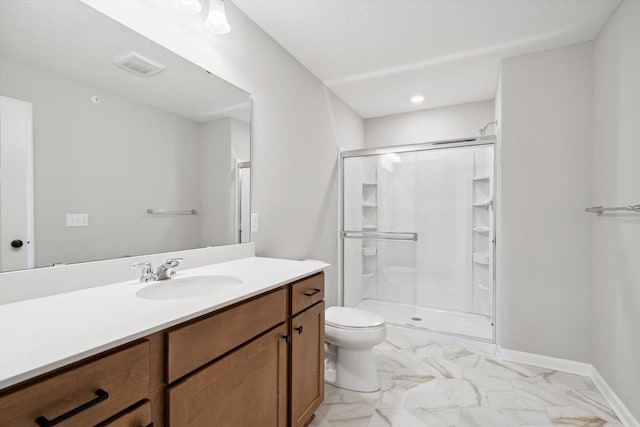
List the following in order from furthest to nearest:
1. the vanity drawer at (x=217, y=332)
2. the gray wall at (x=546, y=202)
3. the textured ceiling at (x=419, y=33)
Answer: the gray wall at (x=546, y=202), the textured ceiling at (x=419, y=33), the vanity drawer at (x=217, y=332)

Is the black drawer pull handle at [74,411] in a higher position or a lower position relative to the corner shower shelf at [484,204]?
lower

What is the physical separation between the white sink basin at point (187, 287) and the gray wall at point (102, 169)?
0.68 feet

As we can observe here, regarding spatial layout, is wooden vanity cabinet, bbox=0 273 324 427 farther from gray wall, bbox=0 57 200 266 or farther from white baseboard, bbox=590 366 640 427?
white baseboard, bbox=590 366 640 427

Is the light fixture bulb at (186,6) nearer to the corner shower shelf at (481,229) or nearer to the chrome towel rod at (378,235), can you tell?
the chrome towel rod at (378,235)

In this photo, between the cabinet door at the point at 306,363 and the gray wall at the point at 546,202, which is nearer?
the cabinet door at the point at 306,363

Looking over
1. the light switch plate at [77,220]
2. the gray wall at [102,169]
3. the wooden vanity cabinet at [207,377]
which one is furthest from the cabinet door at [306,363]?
the light switch plate at [77,220]

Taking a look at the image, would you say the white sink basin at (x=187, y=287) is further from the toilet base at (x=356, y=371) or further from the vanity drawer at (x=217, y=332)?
the toilet base at (x=356, y=371)

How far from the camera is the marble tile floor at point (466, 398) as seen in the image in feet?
5.38

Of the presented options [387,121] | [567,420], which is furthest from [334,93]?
[567,420]

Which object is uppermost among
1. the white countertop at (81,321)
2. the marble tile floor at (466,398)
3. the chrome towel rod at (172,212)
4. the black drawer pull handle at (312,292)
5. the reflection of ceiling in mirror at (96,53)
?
the reflection of ceiling in mirror at (96,53)

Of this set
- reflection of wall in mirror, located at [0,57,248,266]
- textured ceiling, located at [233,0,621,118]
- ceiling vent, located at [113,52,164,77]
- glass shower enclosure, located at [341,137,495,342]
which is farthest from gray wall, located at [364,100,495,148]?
ceiling vent, located at [113,52,164,77]

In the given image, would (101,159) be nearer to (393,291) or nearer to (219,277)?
(219,277)

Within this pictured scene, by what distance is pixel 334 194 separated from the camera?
10.0ft

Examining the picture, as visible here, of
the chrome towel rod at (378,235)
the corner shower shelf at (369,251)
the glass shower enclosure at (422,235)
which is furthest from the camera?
the corner shower shelf at (369,251)
